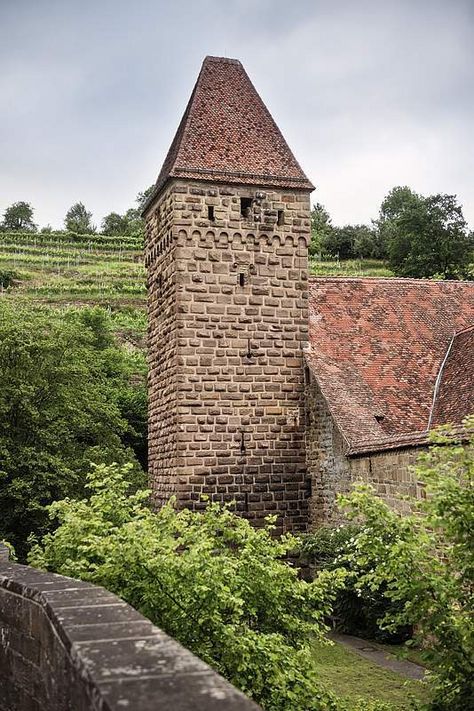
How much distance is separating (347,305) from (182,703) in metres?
19.3

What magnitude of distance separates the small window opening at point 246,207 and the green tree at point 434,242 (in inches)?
1292

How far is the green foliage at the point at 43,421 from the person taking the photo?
20828 millimetres

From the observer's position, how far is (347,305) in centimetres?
2158

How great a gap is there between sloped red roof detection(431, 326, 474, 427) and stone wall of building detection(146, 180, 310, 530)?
3068 mm

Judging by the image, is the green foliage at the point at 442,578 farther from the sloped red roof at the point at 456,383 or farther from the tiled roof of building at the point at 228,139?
the tiled roof of building at the point at 228,139

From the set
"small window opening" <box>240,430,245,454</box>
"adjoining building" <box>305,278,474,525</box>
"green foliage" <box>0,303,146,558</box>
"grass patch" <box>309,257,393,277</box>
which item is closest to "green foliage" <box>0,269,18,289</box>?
"grass patch" <box>309,257,393,277</box>

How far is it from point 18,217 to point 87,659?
117 m

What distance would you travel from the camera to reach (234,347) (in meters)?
18.4

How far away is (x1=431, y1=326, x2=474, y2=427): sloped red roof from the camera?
1768cm

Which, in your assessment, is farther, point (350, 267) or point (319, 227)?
point (319, 227)

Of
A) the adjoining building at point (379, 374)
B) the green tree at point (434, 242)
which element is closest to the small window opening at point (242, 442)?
the adjoining building at point (379, 374)

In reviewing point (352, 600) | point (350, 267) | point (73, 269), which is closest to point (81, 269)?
point (73, 269)

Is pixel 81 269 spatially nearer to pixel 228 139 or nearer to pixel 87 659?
pixel 228 139

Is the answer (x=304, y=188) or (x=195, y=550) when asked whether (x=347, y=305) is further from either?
(x=195, y=550)
